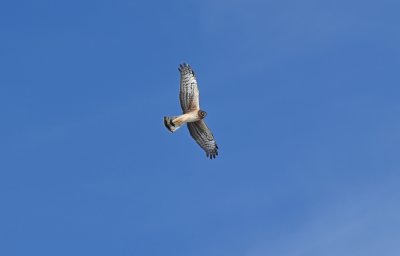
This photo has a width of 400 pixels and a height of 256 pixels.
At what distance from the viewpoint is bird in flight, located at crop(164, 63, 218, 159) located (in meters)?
60.9

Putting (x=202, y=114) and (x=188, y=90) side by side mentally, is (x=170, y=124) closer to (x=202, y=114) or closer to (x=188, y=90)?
(x=202, y=114)

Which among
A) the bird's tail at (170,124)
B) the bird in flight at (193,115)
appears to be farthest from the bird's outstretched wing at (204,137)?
the bird's tail at (170,124)

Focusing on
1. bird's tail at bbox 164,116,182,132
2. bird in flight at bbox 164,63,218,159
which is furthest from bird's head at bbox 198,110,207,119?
bird's tail at bbox 164,116,182,132

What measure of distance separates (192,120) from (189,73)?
4.04 m

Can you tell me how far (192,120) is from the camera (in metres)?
61.2

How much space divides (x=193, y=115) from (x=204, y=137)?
3171 mm

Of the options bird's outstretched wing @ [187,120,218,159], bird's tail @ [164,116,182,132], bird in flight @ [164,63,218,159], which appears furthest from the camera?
bird's outstretched wing @ [187,120,218,159]

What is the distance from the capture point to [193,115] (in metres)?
61.0

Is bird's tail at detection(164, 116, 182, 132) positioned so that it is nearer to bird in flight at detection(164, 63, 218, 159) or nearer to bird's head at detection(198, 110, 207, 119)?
bird in flight at detection(164, 63, 218, 159)

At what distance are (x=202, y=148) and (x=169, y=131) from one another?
5.75 m

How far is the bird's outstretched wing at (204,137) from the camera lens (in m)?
62.7

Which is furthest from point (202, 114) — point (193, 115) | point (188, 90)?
point (188, 90)

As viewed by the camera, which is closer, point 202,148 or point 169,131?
point 169,131

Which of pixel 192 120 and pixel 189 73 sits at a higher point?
pixel 189 73
